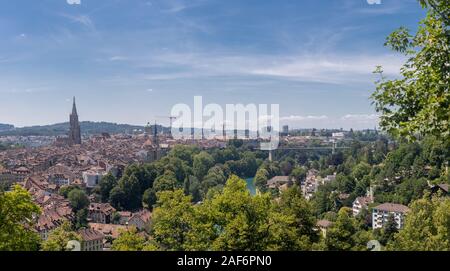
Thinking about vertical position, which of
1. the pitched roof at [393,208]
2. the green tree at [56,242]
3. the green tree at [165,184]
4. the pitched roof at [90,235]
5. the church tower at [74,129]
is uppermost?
the church tower at [74,129]

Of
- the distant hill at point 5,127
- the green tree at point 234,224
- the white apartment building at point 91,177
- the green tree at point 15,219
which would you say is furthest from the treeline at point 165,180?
the distant hill at point 5,127

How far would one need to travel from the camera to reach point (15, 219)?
5.46 metres

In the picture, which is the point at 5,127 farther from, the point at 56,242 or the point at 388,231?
the point at 56,242

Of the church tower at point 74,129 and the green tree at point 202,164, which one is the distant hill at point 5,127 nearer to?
the church tower at point 74,129

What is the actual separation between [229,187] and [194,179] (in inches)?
1323

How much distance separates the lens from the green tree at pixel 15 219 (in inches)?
203

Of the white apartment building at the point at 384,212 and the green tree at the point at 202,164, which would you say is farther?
the green tree at the point at 202,164

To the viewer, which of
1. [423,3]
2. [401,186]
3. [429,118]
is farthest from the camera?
[401,186]

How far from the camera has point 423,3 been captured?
12.5ft

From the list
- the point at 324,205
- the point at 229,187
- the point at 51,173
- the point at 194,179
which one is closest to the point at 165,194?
the point at 229,187

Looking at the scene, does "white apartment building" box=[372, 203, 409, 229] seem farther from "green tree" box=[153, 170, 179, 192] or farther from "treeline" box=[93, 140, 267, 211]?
"green tree" box=[153, 170, 179, 192]

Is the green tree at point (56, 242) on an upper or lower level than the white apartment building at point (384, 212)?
upper
